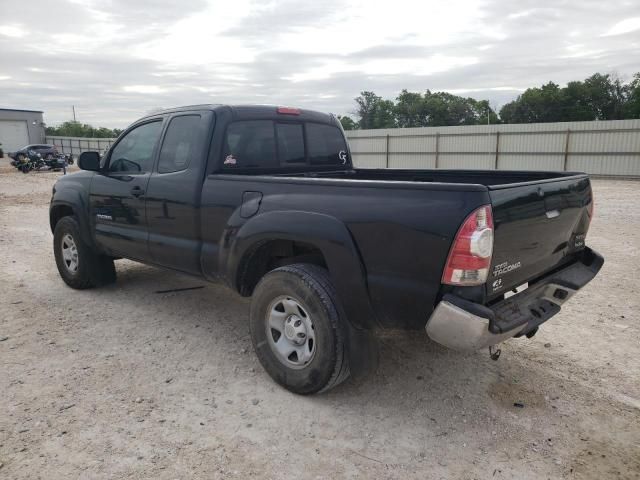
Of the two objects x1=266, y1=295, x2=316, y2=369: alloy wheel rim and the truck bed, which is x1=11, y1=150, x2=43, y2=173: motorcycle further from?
x1=266, y1=295, x2=316, y2=369: alloy wheel rim

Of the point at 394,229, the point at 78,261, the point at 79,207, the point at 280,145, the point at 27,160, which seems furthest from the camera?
the point at 27,160

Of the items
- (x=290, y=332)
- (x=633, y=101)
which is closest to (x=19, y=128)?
(x=633, y=101)

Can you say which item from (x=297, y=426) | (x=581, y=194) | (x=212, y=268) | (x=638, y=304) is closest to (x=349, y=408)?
(x=297, y=426)

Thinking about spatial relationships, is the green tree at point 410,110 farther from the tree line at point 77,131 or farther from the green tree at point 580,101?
the tree line at point 77,131

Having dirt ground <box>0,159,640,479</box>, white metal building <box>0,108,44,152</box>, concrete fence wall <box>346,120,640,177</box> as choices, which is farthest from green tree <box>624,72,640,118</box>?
white metal building <box>0,108,44,152</box>

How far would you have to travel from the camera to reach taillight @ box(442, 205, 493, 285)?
2.51 meters

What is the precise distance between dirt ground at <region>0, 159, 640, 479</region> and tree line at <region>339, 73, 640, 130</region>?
118 ft

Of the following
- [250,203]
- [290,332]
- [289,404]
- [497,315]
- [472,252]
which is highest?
[250,203]

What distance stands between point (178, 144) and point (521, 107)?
47.4 m

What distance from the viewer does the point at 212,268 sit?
12.8 feet

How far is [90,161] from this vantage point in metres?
4.95

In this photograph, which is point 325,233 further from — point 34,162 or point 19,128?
point 19,128

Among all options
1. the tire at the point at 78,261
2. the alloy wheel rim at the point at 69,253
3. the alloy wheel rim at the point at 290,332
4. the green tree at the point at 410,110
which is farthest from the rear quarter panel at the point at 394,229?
the green tree at the point at 410,110

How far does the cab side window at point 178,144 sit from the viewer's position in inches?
163
